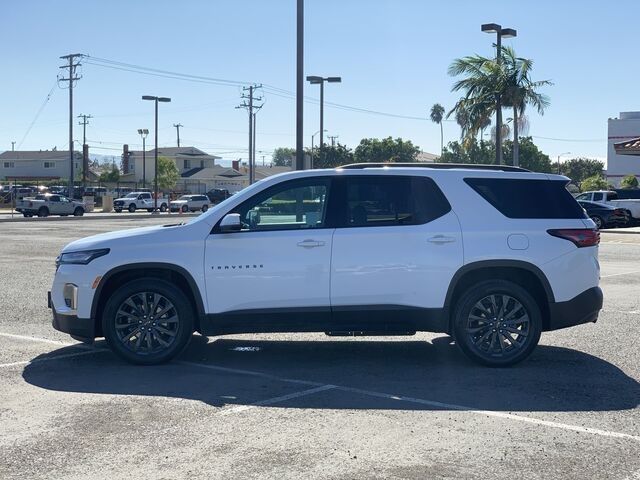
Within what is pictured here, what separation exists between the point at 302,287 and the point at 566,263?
2.55m

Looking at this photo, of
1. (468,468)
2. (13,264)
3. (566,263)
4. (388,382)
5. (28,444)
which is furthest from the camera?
(13,264)

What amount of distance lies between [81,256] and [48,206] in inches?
1864

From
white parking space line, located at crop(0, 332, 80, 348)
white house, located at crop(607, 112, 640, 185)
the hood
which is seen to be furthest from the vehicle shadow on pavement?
white house, located at crop(607, 112, 640, 185)

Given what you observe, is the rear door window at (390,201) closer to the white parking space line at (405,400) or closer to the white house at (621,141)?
the white parking space line at (405,400)

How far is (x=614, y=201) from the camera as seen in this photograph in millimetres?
38781

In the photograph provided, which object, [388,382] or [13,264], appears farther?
[13,264]

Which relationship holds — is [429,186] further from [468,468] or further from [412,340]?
[468,468]

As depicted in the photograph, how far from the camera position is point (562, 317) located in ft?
26.0

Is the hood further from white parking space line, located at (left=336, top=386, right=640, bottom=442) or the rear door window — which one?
white parking space line, located at (left=336, top=386, right=640, bottom=442)

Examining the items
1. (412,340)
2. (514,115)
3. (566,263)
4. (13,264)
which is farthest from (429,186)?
(514,115)

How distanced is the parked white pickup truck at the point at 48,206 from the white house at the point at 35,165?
72.2m

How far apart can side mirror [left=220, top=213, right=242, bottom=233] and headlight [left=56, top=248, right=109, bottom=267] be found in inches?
45.2

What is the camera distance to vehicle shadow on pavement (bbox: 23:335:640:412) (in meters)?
6.73

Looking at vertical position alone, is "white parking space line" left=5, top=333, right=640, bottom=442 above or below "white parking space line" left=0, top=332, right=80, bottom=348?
below
